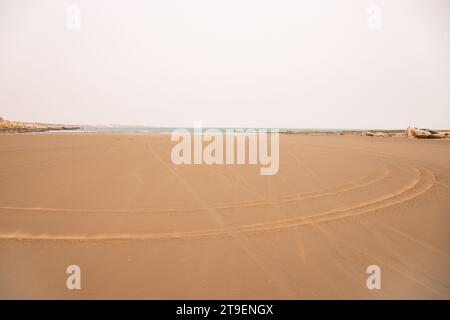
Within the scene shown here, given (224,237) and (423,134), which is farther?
(423,134)

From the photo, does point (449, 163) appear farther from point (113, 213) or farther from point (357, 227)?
point (113, 213)

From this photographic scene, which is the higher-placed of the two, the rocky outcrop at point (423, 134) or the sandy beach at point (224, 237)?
the rocky outcrop at point (423, 134)

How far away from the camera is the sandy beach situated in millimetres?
2768

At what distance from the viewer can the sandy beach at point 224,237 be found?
277cm

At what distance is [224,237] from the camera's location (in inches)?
148

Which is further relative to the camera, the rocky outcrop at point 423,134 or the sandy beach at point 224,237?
the rocky outcrop at point 423,134

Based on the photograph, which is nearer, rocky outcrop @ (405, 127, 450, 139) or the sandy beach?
the sandy beach

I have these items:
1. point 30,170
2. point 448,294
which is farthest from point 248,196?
point 30,170

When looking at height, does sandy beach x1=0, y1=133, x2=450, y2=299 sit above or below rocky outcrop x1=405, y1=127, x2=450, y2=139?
below

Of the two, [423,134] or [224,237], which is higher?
[423,134]
